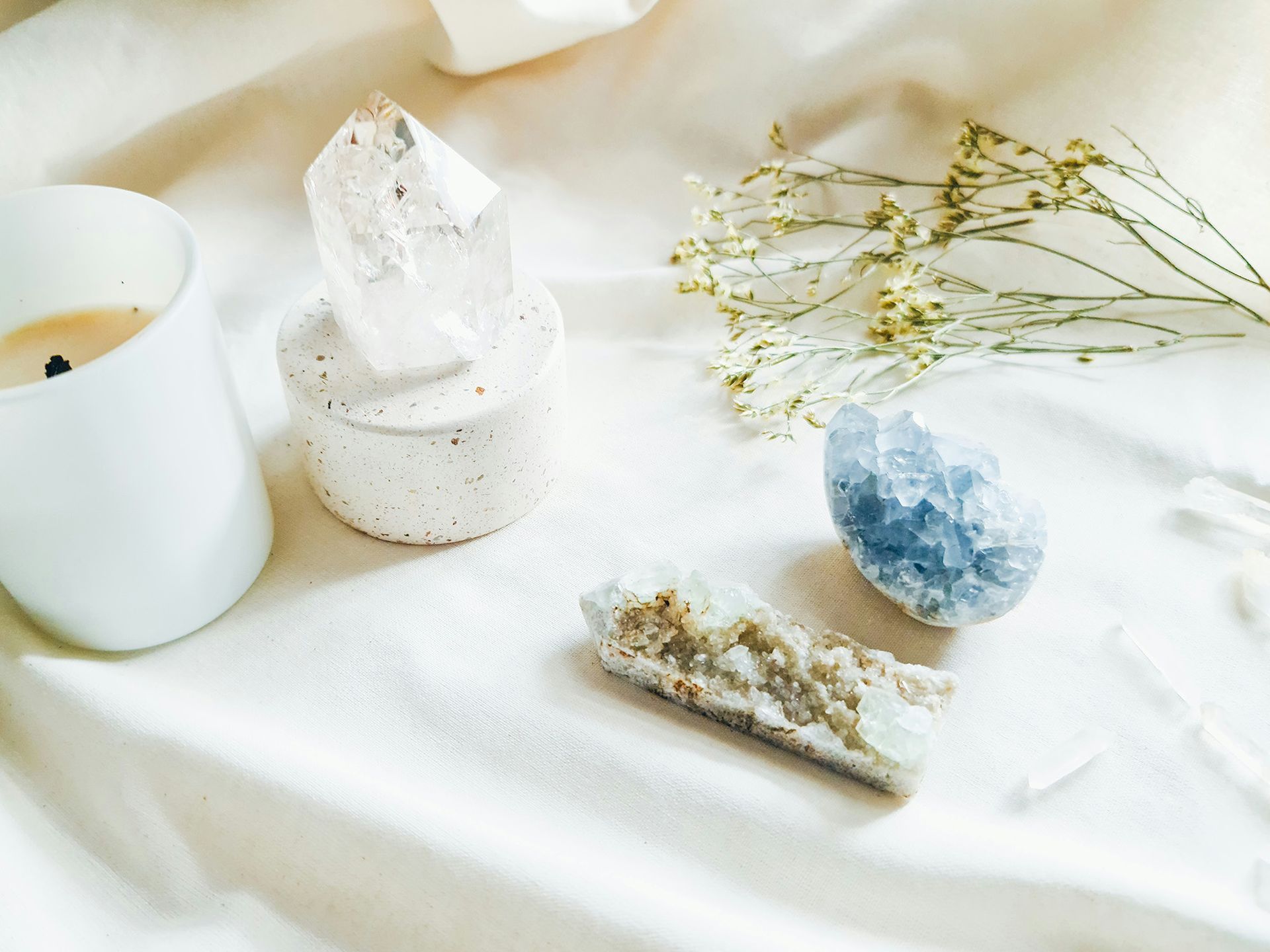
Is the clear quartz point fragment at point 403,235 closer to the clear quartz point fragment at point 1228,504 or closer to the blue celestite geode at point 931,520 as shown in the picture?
the blue celestite geode at point 931,520

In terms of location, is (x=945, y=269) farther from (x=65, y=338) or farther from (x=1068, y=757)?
(x=65, y=338)

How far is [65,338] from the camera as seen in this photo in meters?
0.76

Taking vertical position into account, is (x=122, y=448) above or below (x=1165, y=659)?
above

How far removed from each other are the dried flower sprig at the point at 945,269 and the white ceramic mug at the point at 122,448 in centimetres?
44

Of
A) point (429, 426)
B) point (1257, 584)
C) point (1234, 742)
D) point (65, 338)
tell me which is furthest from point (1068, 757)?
point (65, 338)

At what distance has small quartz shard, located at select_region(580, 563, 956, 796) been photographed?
27.0 inches

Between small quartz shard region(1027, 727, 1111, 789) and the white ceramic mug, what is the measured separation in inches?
22.7

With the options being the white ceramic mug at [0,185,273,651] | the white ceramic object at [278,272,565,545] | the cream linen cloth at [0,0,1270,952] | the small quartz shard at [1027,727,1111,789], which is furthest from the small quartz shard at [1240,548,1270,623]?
the white ceramic mug at [0,185,273,651]

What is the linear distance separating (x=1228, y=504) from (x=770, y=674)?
0.42 metres

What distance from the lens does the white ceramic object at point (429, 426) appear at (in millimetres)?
789

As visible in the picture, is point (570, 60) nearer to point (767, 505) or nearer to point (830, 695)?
point (767, 505)

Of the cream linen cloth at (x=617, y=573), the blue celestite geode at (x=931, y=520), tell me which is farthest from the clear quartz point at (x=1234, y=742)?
the blue celestite geode at (x=931, y=520)

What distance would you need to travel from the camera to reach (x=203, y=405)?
712 millimetres

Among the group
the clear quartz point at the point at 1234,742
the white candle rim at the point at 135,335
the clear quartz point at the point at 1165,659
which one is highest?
the white candle rim at the point at 135,335
